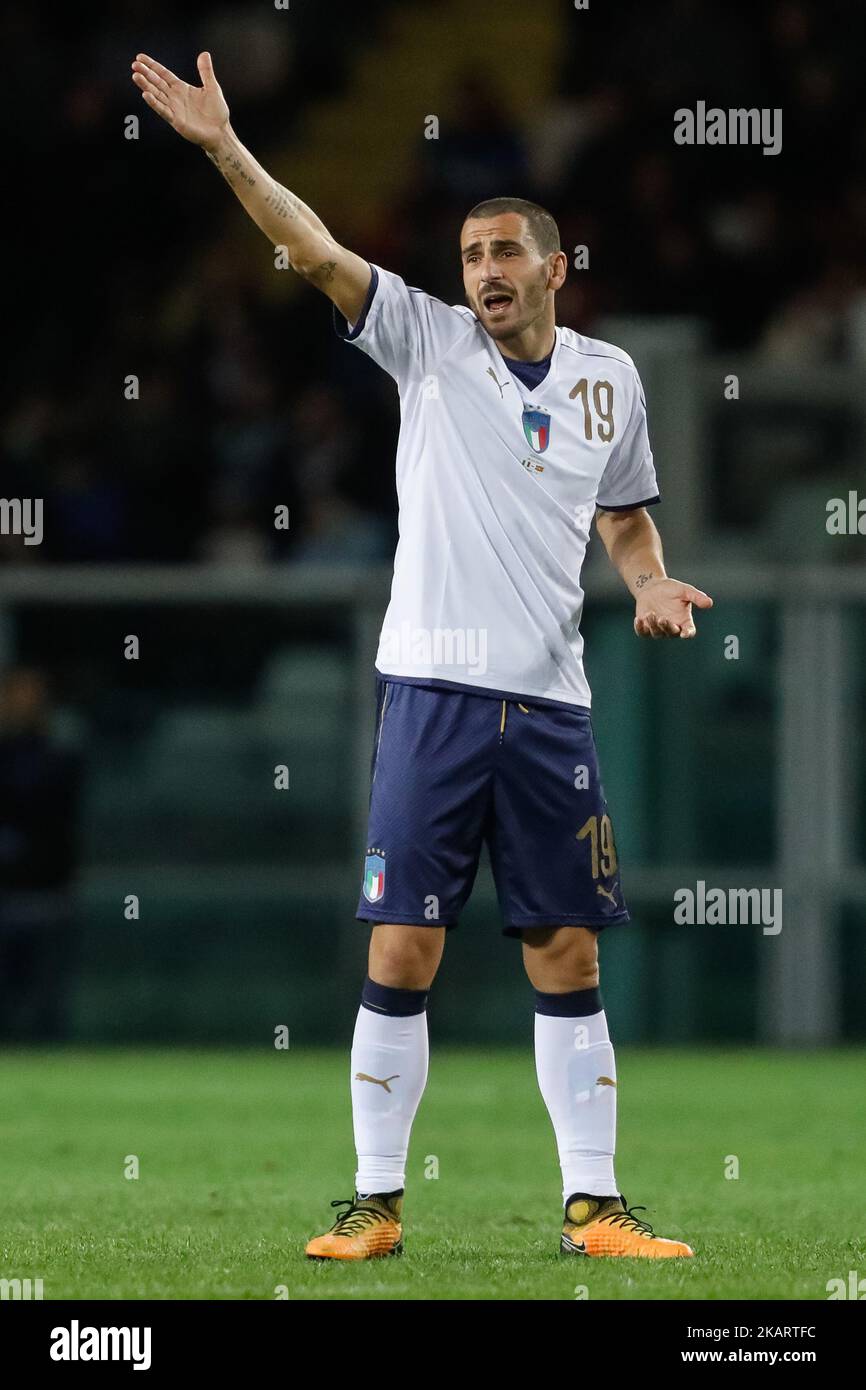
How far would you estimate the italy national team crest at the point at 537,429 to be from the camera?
5.22 metres

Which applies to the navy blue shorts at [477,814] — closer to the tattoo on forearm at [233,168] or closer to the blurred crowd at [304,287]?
the tattoo on forearm at [233,168]

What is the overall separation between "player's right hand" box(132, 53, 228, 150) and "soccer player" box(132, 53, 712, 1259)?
0.04 m

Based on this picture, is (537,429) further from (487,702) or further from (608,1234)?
(608,1234)

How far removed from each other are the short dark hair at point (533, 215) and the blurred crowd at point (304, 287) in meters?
6.89

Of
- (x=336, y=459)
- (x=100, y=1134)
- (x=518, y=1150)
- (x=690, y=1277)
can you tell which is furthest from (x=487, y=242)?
(x=336, y=459)

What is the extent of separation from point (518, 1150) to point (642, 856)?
13.4ft

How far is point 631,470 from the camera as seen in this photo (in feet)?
18.1

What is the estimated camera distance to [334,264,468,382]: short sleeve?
16.9 feet

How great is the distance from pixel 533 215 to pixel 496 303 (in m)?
0.21

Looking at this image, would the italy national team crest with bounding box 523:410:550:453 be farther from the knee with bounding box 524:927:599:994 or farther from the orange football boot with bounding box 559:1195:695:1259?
the orange football boot with bounding box 559:1195:695:1259

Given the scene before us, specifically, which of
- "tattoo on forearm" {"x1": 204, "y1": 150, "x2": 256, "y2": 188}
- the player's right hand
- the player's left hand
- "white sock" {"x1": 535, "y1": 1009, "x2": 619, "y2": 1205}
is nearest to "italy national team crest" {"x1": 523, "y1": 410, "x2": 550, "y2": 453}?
the player's left hand

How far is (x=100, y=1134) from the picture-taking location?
809 centimetres

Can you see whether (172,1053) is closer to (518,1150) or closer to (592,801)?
(518,1150)

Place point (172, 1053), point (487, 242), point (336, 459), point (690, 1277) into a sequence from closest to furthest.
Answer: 1. point (690, 1277)
2. point (487, 242)
3. point (172, 1053)
4. point (336, 459)
